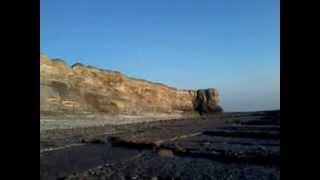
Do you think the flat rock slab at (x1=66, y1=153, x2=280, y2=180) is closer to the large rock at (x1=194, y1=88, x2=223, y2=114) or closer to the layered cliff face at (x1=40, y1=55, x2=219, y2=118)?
the layered cliff face at (x1=40, y1=55, x2=219, y2=118)

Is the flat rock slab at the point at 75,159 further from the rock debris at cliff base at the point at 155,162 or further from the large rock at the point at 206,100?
the large rock at the point at 206,100

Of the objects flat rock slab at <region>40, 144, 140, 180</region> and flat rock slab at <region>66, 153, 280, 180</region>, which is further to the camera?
flat rock slab at <region>40, 144, 140, 180</region>

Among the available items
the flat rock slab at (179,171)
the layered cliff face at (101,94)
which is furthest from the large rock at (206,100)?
the flat rock slab at (179,171)

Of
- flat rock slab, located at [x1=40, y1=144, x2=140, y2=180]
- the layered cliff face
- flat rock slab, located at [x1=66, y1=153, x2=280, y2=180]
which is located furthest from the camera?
the layered cliff face

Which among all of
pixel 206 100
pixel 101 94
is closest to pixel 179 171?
pixel 101 94

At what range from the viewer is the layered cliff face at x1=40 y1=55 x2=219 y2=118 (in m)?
19.0

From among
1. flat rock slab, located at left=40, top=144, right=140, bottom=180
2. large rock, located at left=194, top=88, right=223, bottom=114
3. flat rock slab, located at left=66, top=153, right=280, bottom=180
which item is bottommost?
flat rock slab, located at left=40, top=144, right=140, bottom=180

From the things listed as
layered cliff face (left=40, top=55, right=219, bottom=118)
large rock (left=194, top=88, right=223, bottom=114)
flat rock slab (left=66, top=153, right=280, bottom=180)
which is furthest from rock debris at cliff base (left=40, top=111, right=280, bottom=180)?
large rock (left=194, top=88, right=223, bottom=114)

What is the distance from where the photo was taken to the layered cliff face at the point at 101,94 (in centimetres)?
1902

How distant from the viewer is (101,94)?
2255 centimetres

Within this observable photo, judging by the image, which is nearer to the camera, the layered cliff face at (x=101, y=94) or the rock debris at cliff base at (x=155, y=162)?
the rock debris at cliff base at (x=155, y=162)

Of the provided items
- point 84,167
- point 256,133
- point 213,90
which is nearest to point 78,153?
point 84,167
